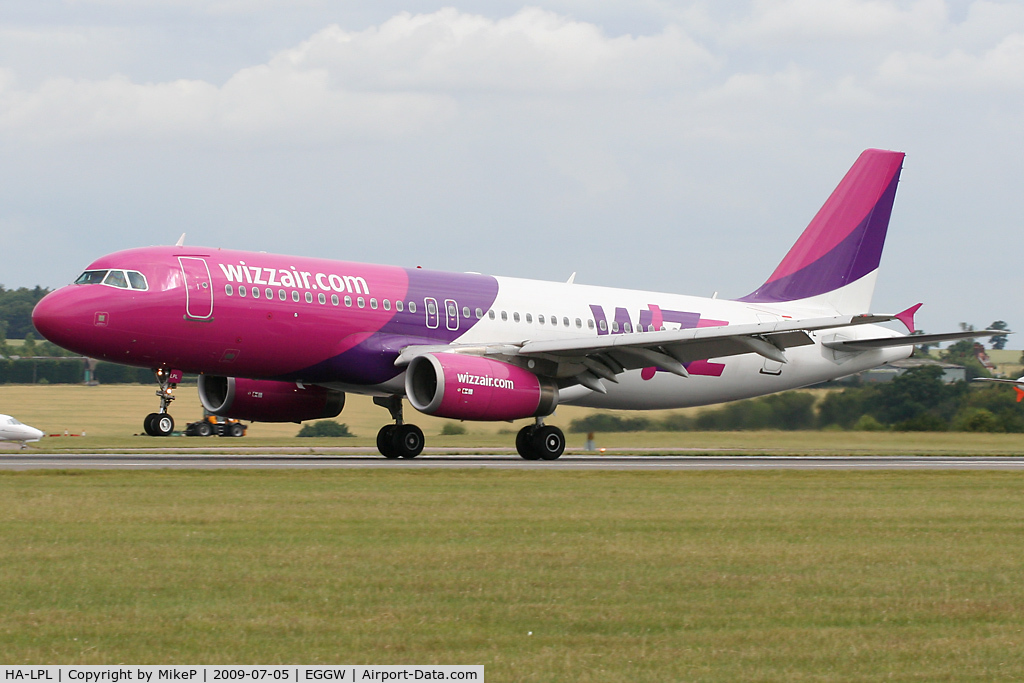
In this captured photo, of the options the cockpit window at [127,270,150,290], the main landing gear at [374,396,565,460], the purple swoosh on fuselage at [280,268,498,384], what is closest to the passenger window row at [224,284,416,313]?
the purple swoosh on fuselage at [280,268,498,384]

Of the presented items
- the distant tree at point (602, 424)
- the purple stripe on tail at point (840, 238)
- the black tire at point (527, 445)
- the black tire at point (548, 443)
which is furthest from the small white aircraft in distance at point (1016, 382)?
the black tire at point (527, 445)

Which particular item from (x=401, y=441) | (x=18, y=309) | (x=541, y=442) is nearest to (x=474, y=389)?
(x=541, y=442)

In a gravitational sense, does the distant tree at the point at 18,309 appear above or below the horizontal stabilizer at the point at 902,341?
above

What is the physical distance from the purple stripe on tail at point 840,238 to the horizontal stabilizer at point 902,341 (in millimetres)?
2369

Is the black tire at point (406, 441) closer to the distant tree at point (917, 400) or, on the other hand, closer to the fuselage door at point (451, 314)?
the fuselage door at point (451, 314)

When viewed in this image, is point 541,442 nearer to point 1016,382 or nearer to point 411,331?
point 411,331

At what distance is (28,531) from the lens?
12.7 m

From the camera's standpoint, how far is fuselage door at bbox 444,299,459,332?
1135 inches

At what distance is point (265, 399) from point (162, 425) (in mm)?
5166

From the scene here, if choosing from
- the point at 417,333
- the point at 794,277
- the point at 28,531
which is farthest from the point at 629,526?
the point at 794,277

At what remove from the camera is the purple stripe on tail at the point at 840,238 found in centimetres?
3662

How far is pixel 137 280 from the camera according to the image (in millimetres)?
25797

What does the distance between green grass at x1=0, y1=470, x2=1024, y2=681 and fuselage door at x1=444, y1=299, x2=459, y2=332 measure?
449 inches
